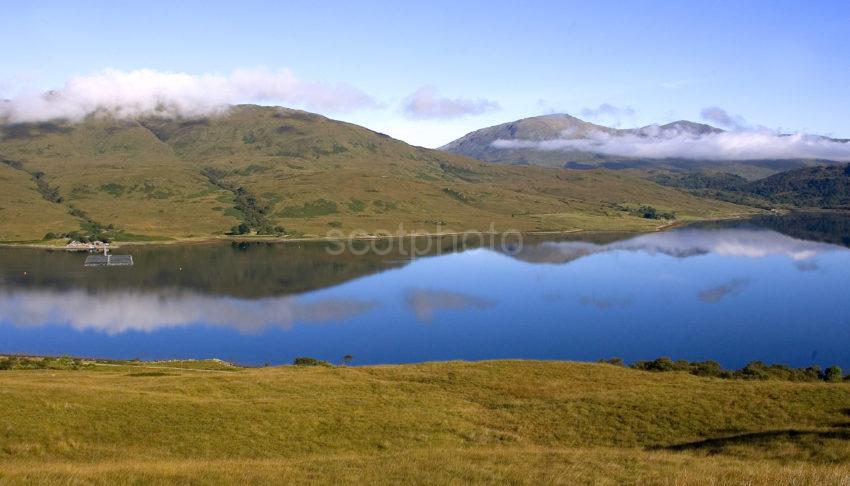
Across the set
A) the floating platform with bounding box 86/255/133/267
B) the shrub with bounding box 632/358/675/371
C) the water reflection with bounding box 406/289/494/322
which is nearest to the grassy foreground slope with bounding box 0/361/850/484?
the shrub with bounding box 632/358/675/371

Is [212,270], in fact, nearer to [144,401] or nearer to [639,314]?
[639,314]

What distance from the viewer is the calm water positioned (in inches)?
4080

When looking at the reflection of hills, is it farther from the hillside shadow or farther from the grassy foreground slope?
the hillside shadow

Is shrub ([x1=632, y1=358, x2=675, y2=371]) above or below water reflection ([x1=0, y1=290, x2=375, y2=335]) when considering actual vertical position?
above

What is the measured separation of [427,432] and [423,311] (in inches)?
4069

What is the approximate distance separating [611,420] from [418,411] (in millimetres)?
9565

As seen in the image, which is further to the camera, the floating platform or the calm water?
the floating platform

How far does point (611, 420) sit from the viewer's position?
3019 centimetres

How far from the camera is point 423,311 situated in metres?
132

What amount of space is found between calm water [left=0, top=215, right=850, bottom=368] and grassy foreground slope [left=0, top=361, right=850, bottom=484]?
6202cm

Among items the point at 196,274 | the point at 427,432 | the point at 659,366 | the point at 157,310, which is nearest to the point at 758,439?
the point at 427,432

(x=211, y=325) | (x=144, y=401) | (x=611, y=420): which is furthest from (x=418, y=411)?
(x=211, y=325)

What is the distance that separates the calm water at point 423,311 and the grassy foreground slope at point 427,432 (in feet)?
203

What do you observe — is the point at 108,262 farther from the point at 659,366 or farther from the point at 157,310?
the point at 659,366
